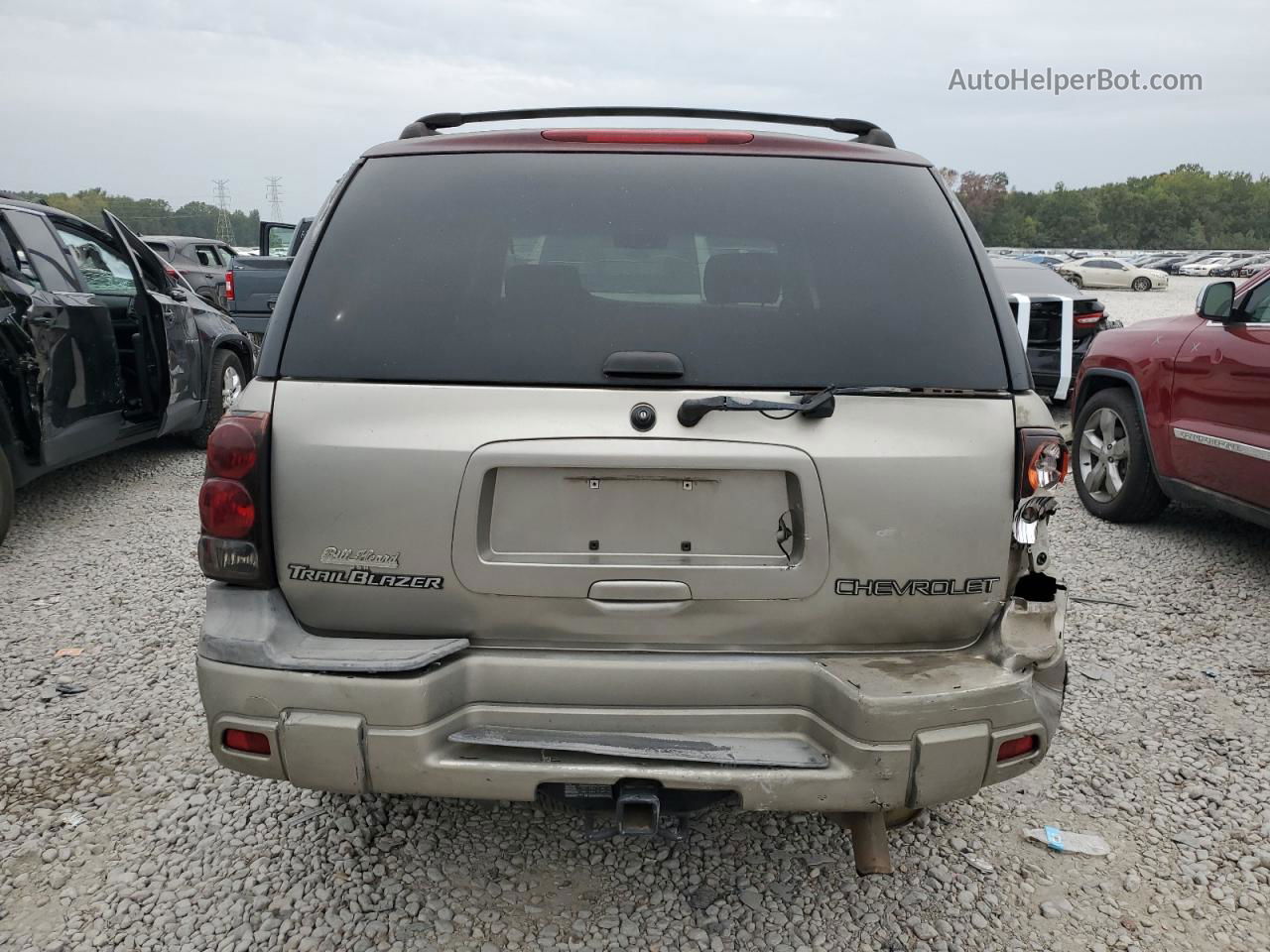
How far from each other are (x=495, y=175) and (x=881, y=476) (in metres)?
1.19

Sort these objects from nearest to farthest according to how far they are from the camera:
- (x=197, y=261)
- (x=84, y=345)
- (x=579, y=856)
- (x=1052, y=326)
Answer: (x=579, y=856) → (x=84, y=345) → (x=1052, y=326) → (x=197, y=261)

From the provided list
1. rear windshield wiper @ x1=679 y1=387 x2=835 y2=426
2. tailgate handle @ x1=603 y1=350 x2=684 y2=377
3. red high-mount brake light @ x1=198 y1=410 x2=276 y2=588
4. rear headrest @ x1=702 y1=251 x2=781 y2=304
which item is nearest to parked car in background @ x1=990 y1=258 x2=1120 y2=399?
rear headrest @ x1=702 y1=251 x2=781 y2=304

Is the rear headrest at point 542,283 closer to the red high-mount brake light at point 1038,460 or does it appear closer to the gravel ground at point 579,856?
the red high-mount brake light at point 1038,460

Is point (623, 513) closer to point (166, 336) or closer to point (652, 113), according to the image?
point (652, 113)

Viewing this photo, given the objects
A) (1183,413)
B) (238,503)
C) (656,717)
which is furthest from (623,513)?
(1183,413)

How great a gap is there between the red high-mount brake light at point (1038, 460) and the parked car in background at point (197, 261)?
658 inches

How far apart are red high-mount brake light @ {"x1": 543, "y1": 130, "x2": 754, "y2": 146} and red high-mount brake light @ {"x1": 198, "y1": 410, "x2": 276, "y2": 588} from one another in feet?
3.44

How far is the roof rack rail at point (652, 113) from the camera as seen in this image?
8.86ft

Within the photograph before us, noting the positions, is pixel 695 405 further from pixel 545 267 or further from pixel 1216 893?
pixel 1216 893

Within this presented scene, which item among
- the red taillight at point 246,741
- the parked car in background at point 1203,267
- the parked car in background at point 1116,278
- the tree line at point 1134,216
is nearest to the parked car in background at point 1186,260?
the parked car in background at point 1203,267

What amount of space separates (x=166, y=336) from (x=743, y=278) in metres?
5.41

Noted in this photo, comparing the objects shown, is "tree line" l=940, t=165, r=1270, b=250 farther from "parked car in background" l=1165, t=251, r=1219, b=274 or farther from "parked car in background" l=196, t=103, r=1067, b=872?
"parked car in background" l=196, t=103, r=1067, b=872

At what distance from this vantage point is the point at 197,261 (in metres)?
18.0

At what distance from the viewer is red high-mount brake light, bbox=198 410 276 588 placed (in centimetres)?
210
